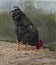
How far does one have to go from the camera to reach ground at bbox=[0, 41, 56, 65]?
22.0ft

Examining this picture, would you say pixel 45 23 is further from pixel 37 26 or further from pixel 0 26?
pixel 0 26

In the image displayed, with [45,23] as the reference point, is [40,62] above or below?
below

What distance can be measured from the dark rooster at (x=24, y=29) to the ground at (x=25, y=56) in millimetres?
Answer: 257

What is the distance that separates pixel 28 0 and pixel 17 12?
0.99 m

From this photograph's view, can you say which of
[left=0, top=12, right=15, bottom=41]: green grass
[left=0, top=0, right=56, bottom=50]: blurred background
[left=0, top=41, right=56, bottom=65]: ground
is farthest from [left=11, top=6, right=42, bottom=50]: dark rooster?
[left=0, top=12, right=15, bottom=41]: green grass

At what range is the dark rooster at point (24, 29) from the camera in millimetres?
8008

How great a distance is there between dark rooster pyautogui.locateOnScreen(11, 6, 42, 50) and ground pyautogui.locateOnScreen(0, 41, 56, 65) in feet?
0.84

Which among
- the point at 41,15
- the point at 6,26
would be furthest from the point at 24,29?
the point at 6,26

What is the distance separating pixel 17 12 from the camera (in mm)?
7992

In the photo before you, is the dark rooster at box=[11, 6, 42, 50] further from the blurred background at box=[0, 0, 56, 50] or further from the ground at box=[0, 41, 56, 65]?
the blurred background at box=[0, 0, 56, 50]

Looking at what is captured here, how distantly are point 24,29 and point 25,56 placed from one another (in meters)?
0.93

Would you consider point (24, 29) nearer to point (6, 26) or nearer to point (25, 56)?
point (25, 56)

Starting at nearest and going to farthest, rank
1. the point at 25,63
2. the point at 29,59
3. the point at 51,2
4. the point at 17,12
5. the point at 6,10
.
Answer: the point at 25,63, the point at 29,59, the point at 17,12, the point at 51,2, the point at 6,10

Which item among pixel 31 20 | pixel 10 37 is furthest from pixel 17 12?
pixel 10 37
